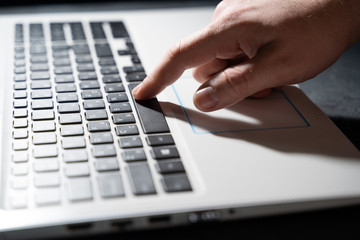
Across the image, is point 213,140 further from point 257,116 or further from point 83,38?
point 83,38

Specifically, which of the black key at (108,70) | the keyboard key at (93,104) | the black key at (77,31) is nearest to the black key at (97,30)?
the black key at (77,31)

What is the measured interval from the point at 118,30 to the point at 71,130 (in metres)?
0.33

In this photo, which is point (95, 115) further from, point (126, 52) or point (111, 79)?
point (126, 52)

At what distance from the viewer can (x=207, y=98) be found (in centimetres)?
52

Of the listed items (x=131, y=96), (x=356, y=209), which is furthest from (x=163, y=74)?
(x=356, y=209)

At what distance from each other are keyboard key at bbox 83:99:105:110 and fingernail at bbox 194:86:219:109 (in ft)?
0.41

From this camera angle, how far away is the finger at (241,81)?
0.52 meters

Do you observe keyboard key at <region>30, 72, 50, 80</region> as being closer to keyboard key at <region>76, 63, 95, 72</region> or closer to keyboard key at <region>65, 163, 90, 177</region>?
keyboard key at <region>76, 63, 95, 72</region>

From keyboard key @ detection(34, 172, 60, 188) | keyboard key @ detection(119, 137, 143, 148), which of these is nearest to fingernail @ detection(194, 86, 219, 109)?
keyboard key @ detection(119, 137, 143, 148)

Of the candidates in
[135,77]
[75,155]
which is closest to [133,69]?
[135,77]

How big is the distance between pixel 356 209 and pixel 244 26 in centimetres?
27

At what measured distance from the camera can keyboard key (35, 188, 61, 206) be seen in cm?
37

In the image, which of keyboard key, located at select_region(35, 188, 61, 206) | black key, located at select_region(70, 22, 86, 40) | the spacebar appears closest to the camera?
keyboard key, located at select_region(35, 188, 61, 206)

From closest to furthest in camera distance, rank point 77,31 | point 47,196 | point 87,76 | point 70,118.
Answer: point 47,196
point 70,118
point 87,76
point 77,31
